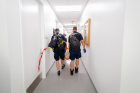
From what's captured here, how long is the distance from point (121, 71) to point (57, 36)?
2047 mm

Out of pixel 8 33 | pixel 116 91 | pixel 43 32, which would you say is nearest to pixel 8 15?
pixel 8 33

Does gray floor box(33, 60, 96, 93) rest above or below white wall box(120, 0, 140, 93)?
below

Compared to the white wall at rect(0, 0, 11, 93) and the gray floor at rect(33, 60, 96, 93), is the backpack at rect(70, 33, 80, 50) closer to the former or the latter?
the gray floor at rect(33, 60, 96, 93)

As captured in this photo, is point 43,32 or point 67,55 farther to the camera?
point 67,55

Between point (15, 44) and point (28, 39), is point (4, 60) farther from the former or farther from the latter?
point (28, 39)

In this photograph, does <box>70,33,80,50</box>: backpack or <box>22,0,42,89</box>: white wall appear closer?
<box>22,0,42,89</box>: white wall

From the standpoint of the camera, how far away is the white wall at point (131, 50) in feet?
2.73

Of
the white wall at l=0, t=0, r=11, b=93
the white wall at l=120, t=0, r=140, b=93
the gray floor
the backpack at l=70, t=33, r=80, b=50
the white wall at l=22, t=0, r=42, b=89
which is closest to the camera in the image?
the white wall at l=120, t=0, r=140, b=93

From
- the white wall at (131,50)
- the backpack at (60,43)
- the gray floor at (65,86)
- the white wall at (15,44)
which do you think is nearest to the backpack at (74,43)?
the backpack at (60,43)

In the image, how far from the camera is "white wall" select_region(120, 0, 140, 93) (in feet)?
2.73

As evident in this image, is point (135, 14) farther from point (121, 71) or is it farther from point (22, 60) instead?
point (22, 60)

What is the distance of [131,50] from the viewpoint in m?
0.88

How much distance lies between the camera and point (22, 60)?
129 cm

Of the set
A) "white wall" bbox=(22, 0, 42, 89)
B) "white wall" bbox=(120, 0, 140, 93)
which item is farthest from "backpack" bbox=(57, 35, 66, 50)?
"white wall" bbox=(120, 0, 140, 93)
